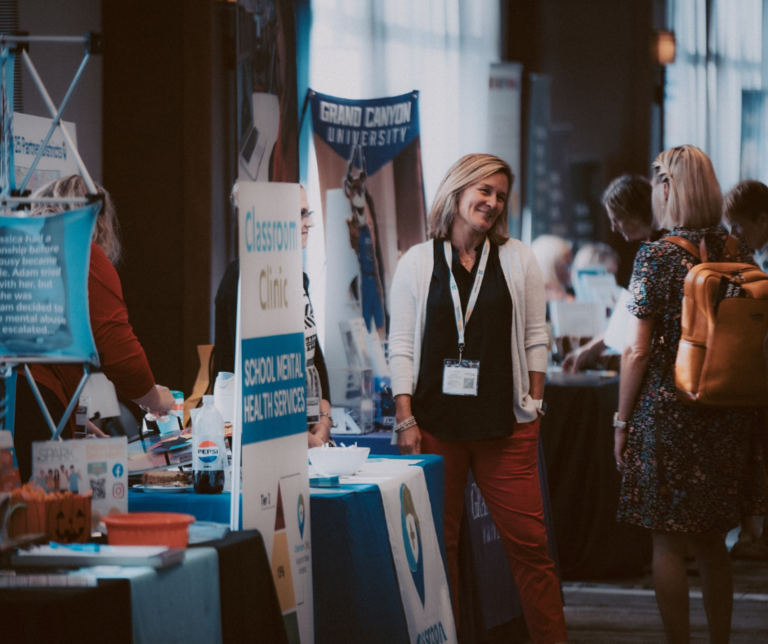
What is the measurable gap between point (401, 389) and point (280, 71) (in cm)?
206

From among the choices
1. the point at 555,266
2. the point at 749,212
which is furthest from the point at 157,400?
Result: the point at 555,266

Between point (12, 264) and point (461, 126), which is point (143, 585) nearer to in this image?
point (12, 264)

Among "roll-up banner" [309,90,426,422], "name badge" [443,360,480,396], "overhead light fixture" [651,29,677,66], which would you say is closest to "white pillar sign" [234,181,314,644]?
"name badge" [443,360,480,396]

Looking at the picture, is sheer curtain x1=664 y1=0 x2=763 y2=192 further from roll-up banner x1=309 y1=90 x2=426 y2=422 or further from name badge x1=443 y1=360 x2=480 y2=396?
name badge x1=443 y1=360 x2=480 y2=396

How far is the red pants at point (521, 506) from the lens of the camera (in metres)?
2.78

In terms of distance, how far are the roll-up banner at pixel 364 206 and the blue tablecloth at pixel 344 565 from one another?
5.52 feet

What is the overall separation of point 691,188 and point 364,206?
5.53 ft

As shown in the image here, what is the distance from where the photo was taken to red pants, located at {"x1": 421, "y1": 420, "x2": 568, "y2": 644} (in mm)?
2783

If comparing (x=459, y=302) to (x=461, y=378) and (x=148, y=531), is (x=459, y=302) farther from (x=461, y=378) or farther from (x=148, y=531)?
(x=148, y=531)

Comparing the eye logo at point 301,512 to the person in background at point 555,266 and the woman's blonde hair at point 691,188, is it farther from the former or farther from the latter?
the person in background at point 555,266

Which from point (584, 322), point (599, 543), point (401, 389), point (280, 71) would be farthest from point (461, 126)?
point (401, 389)

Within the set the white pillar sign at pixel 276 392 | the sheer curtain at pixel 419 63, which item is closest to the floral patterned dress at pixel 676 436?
the white pillar sign at pixel 276 392

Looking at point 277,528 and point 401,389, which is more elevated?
point 401,389

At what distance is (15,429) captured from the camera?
235 centimetres
